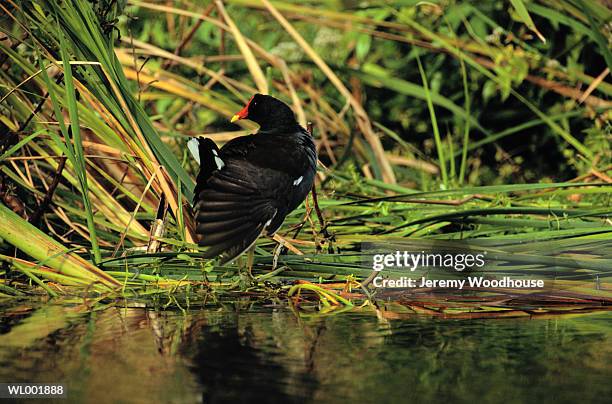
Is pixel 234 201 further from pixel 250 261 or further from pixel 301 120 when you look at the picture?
pixel 301 120

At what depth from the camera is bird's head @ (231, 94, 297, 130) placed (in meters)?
3.91

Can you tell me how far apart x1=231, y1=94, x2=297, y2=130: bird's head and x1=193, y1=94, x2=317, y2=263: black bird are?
8.5 inches

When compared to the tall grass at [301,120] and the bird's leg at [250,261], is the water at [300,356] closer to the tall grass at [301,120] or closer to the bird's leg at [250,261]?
the bird's leg at [250,261]

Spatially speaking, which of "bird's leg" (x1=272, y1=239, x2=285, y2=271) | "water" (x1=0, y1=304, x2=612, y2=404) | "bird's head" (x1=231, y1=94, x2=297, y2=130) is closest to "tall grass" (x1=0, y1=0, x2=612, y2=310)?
"bird's leg" (x1=272, y1=239, x2=285, y2=271)

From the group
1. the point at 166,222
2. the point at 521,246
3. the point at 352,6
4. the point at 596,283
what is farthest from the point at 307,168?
the point at 352,6

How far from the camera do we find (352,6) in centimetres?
601

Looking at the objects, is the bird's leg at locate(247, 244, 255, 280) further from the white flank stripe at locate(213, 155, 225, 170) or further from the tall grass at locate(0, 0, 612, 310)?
the white flank stripe at locate(213, 155, 225, 170)

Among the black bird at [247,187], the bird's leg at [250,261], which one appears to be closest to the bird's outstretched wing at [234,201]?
the black bird at [247,187]

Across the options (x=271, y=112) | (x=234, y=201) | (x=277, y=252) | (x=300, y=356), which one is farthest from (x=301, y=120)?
(x=300, y=356)

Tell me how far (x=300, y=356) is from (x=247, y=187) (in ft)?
2.84

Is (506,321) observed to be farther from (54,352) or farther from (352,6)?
(352,6)

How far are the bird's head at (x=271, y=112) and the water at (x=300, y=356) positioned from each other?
101 cm

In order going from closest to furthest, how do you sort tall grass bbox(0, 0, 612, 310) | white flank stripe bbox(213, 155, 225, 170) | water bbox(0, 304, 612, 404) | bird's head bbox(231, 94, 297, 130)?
water bbox(0, 304, 612, 404) → white flank stripe bbox(213, 155, 225, 170) → tall grass bbox(0, 0, 612, 310) → bird's head bbox(231, 94, 297, 130)

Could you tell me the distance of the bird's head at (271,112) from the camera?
12.8 feet
